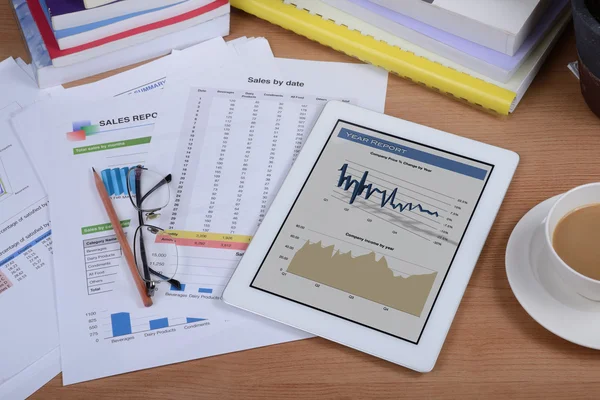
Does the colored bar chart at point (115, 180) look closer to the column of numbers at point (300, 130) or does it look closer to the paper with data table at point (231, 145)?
the paper with data table at point (231, 145)

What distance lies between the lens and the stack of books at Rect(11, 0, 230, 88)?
2.51 ft

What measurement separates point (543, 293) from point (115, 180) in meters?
0.47

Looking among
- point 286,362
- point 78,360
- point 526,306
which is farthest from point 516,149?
point 78,360

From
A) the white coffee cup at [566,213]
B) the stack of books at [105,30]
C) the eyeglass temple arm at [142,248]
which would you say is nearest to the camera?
the white coffee cup at [566,213]

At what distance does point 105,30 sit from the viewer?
79 cm

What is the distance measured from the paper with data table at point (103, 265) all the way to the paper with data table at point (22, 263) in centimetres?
2

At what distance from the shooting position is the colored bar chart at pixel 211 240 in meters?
0.69

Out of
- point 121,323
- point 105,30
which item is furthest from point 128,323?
point 105,30

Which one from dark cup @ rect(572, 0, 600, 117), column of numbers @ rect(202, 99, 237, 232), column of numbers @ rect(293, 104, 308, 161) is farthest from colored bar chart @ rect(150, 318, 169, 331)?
dark cup @ rect(572, 0, 600, 117)

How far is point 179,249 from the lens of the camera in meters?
0.69

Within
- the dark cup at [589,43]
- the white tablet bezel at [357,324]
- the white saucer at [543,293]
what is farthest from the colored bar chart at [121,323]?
the dark cup at [589,43]

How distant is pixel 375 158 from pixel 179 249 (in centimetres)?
23

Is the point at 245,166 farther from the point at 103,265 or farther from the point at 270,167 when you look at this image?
the point at 103,265

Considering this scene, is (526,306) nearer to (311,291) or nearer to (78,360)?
(311,291)
